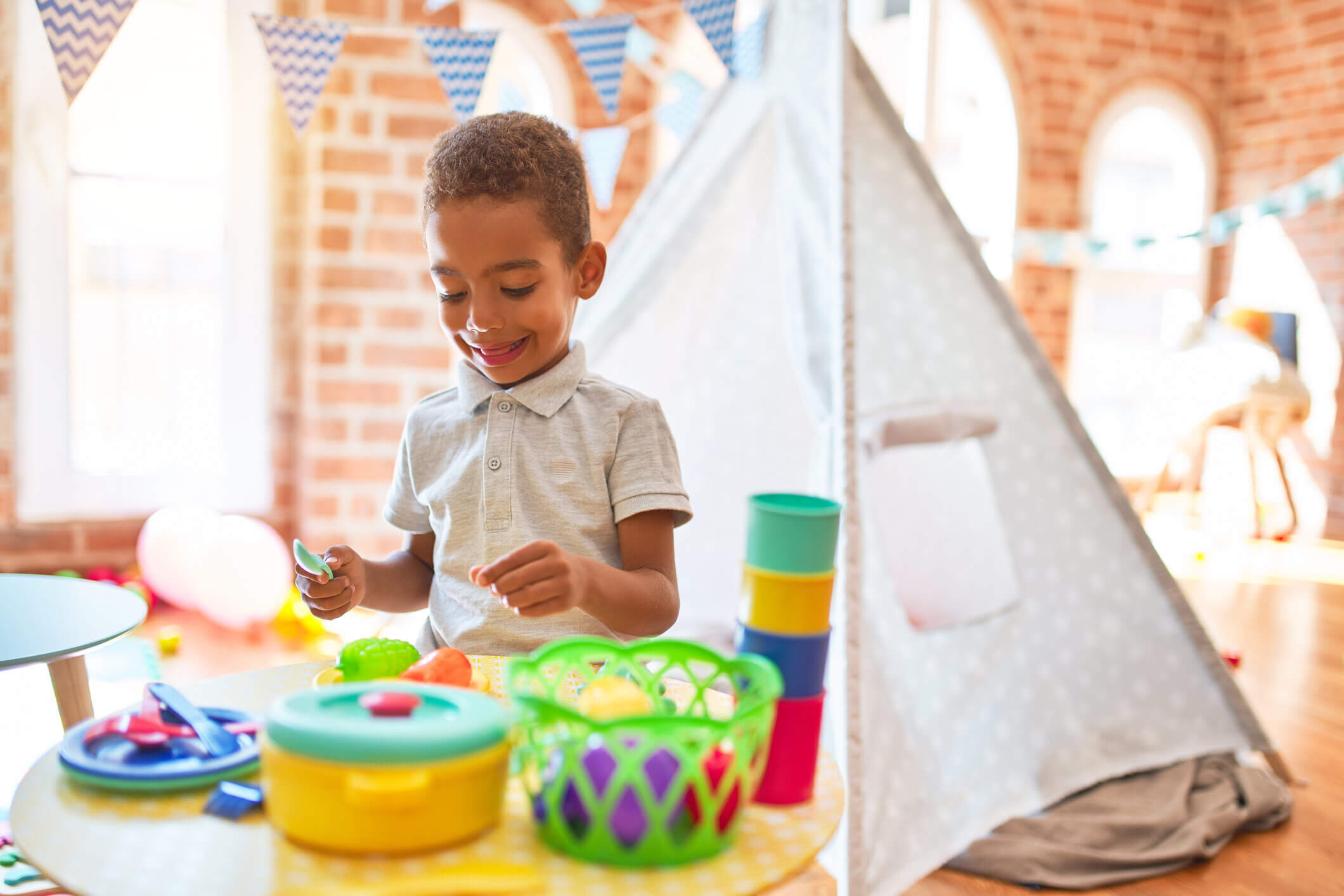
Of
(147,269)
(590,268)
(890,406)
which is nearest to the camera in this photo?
(590,268)

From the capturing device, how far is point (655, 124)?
142 inches

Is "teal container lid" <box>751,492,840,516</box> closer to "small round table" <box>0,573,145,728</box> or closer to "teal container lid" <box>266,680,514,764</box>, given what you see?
"teal container lid" <box>266,680,514,764</box>

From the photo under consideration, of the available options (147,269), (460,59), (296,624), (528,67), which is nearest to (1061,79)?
(528,67)

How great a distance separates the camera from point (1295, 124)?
14.7ft

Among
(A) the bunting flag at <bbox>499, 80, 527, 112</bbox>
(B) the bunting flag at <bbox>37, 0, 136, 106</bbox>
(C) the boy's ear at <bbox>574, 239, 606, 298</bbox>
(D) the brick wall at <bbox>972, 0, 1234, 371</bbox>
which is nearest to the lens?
(C) the boy's ear at <bbox>574, 239, 606, 298</bbox>

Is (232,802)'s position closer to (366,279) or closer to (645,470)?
(645,470)

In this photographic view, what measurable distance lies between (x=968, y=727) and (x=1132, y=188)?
3999 millimetres

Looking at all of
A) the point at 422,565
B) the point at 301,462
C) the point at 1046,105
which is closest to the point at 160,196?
the point at 301,462

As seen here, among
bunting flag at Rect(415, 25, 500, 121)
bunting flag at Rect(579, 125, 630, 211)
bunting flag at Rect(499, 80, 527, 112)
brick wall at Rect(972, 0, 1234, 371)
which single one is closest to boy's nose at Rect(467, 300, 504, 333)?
bunting flag at Rect(415, 25, 500, 121)

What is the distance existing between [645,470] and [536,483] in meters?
0.10

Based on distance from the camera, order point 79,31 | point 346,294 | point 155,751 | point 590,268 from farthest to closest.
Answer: point 346,294, point 79,31, point 590,268, point 155,751

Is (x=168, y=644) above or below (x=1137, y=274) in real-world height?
below

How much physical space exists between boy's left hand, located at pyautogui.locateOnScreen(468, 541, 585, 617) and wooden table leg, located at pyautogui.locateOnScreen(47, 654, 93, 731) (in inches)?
29.1

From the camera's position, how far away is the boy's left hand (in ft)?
2.24
